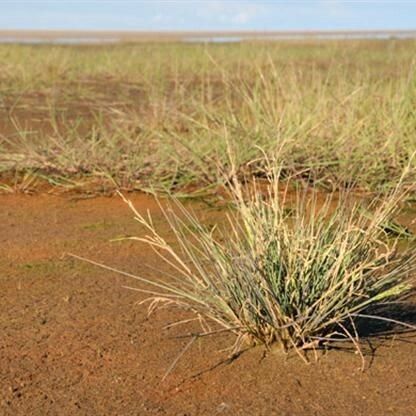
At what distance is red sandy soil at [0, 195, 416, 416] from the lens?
2.52 meters

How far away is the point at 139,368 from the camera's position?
2.75 m

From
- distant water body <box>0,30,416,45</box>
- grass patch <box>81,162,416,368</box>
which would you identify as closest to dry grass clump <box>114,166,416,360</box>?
grass patch <box>81,162,416,368</box>

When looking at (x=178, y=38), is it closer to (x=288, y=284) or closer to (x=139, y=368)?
(x=288, y=284)

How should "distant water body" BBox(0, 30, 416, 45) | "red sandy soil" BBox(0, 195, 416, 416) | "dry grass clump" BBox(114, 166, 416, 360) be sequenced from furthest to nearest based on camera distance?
"distant water body" BBox(0, 30, 416, 45)
"dry grass clump" BBox(114, 166, 416, 360)
"red sandy soil" BBox(0, 195, 416, 416)

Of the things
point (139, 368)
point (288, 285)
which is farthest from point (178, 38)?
point (139, 368)

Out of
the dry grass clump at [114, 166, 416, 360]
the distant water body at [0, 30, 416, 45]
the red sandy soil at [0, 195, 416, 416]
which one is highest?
the dry grass clump at [114, 166, 416, 360]

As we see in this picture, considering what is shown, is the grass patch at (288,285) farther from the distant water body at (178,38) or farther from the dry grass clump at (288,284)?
the distant water body at (178,38)

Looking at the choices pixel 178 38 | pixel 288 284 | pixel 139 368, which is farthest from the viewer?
pixel 178 38

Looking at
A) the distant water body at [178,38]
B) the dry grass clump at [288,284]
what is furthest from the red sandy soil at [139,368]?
the distant water body at [178,38]

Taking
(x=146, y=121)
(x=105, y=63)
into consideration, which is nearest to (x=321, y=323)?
(x=146, y=121)

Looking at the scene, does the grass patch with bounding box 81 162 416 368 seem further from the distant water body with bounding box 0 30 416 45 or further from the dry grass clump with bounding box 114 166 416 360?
the distant water body with bounding box 0 30 416 45

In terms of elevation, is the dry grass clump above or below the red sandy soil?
above

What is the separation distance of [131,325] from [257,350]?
1.67 feet

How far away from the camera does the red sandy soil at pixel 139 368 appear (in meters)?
2.52
